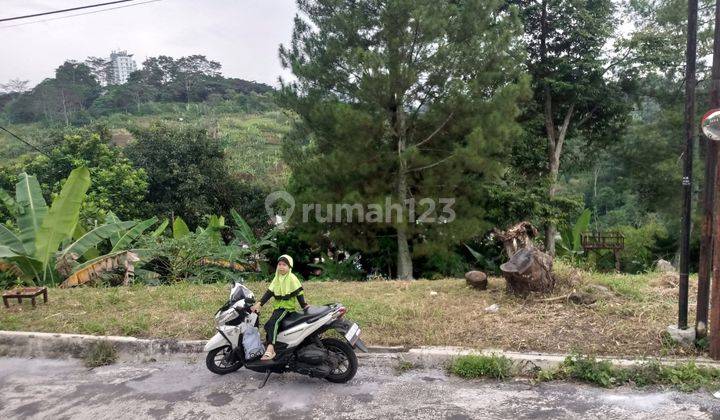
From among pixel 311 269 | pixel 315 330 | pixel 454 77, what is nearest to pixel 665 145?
pixel 454 77

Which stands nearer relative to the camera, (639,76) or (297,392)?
(297,392)

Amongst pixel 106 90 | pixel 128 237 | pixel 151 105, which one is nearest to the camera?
pixel 128 237

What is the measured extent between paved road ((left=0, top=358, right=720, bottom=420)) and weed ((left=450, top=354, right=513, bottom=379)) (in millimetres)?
100

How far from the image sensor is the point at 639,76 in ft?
51.6

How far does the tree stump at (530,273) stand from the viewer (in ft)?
19.3

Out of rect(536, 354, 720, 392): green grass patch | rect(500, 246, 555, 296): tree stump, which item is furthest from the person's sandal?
rect(500, 246, 555, 296): tree stump

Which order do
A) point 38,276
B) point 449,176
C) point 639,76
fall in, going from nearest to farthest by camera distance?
point 38,276 < point 449,176 < point 639,76

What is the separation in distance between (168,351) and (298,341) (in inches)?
69.8

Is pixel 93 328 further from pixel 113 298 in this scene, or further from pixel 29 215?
pixel 29 215

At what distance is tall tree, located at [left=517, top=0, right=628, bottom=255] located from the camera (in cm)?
1476

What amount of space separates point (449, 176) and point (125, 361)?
6921mm

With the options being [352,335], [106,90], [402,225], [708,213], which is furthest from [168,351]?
[106,90]

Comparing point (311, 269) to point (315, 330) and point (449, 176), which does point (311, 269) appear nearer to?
point (449, 176)

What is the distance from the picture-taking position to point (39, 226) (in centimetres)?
793
